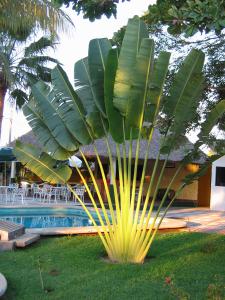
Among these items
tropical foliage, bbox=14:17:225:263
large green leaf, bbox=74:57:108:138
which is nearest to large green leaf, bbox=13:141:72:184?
tropical foliage, bbox=14:17:225:263

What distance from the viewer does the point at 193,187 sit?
26750 millimetres

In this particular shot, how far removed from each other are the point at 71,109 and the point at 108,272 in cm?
293

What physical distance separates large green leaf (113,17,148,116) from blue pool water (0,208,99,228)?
8223mm

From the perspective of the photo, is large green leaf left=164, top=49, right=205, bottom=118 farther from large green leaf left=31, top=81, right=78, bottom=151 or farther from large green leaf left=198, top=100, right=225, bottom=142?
large green leaf left=31, top=81, right=78, bottom=151

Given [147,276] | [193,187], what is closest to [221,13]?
[147,276]

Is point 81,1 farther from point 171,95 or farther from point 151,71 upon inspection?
point 171,95

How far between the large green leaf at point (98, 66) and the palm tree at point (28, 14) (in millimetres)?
2412

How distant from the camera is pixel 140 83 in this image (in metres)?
7.27

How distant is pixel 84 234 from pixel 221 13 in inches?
287

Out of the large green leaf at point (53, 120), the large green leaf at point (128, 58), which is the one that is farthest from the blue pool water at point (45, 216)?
the large green leaf at point (128, 58)

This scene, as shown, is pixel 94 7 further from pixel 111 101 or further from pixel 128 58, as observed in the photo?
pixel 111 101

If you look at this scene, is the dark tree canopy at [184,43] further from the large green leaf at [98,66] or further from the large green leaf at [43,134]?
the large green leaf at [43,134]

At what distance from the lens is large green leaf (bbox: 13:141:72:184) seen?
8.58 m

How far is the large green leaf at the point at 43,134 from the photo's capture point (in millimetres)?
8516
